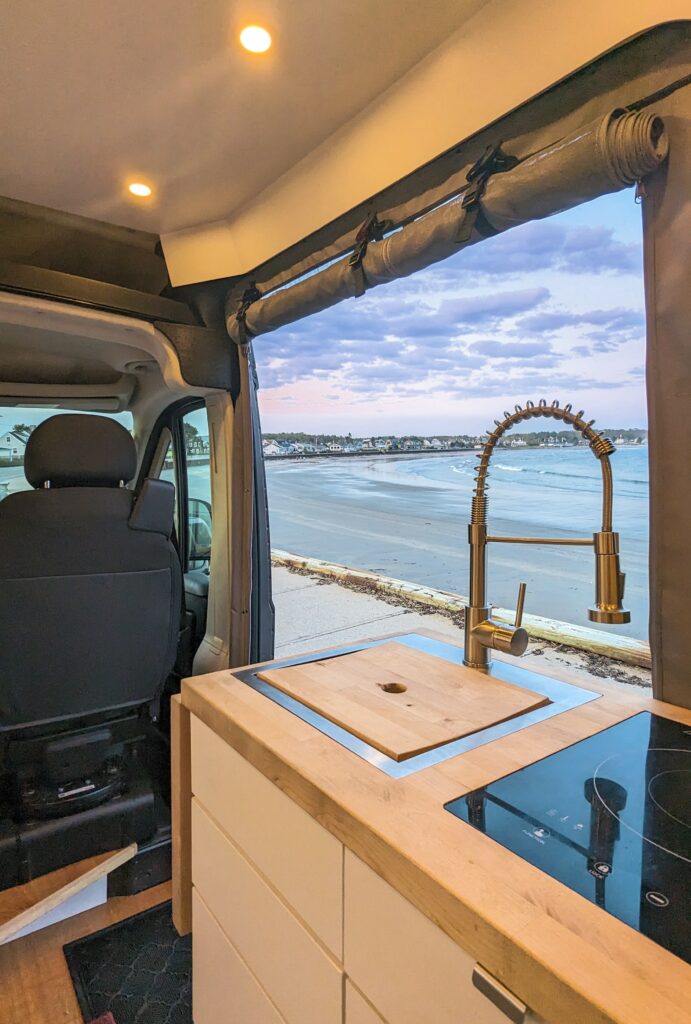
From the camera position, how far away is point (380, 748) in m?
0.82

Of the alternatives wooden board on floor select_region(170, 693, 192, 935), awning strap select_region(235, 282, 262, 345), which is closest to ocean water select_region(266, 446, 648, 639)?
awning strap select_region(235, 282, 262, 345)

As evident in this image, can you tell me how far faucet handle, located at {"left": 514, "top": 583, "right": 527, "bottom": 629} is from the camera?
3.61ft

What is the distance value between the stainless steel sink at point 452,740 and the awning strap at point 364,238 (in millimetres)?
942

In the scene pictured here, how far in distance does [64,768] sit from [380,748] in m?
1.33

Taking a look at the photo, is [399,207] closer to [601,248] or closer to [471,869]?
[601,248]

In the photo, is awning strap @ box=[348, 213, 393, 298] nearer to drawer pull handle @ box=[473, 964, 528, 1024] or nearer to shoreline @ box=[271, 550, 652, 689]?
shoreline @ box=[271, 550, 652, 689]

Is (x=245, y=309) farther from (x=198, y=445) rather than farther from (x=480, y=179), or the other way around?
(x=480, y=179)

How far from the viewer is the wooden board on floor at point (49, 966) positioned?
1.30 metres

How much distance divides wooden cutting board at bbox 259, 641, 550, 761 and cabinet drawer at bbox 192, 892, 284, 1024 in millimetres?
447

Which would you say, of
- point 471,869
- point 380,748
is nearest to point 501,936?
point 471,869

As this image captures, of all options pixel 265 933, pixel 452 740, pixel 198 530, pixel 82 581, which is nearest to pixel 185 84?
pixel 82 581

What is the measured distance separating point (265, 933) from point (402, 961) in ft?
1.15

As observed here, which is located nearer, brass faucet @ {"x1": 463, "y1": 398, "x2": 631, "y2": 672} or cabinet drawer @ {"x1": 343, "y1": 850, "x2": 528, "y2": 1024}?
cabinet drawer @ {"x1": 343, "y1": 850, "x2": 528, "y2": 1024}

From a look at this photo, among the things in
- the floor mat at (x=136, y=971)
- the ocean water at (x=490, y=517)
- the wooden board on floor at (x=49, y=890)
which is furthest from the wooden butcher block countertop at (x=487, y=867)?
the wooden board on floor at (x=49, y=890)
